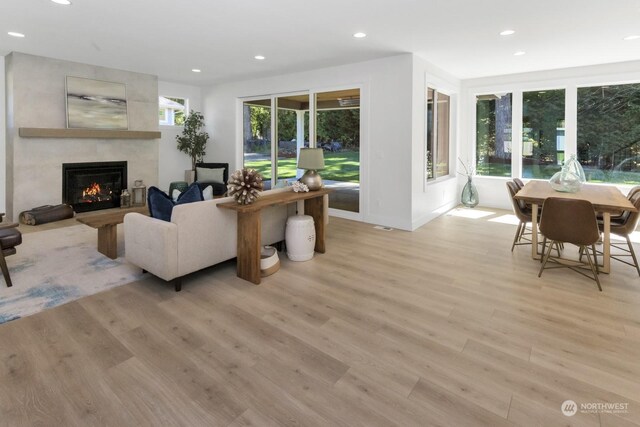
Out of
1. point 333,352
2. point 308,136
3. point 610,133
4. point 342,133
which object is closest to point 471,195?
point 610,133

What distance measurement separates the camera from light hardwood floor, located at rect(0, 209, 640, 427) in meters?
1.77

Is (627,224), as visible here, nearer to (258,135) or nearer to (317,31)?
(317,31)

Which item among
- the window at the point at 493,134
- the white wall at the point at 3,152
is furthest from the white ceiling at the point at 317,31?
the window at the point at 493,134

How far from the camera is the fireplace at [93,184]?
6258 mm

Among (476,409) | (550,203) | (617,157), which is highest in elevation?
(617,157)

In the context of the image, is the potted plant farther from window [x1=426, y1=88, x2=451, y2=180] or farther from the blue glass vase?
the blue glass vase

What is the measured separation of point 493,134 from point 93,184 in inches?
314

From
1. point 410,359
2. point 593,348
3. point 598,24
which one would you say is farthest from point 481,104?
point 410,359

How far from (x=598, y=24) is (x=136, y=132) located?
7.28 meters

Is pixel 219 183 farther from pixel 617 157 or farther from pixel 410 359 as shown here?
pixel 617 157

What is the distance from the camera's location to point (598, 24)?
13.0 feet

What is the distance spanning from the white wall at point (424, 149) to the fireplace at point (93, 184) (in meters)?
5.55

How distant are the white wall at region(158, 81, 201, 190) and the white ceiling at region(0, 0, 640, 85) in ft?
5.53

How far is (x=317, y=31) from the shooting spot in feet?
13.9
